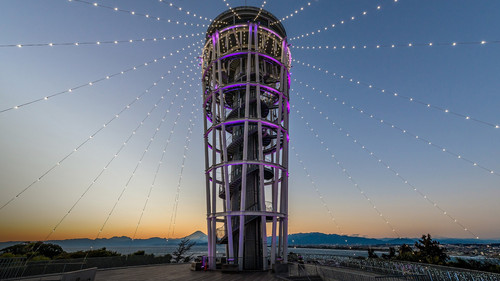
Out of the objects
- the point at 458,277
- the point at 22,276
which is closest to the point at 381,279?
the point at 458,277

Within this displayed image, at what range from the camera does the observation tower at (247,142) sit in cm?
1780

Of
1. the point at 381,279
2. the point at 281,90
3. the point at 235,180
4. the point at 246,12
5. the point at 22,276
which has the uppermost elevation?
the point at 246,12

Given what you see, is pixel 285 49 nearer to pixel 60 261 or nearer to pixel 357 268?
pixel 357 268

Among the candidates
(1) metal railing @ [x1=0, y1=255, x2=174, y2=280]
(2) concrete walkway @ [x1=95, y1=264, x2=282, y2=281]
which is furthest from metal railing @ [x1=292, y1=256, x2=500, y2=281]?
(1) metal railing @ [x1=0, y1=255, x2=174, y2=280]

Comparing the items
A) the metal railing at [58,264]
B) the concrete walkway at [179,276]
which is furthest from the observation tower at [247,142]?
the metal railing at [58,264]

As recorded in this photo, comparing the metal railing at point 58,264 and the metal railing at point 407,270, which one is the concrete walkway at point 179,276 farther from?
the metal railing at point 407,270

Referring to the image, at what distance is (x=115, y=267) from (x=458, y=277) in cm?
2031

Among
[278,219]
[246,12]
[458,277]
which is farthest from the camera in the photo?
[246,12]

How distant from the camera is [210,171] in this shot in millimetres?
19953

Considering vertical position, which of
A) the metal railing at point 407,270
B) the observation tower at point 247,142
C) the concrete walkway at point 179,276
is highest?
the observation tower at point 247,142

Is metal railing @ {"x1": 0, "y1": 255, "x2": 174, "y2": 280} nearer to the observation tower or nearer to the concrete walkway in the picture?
A: the concrete walkway

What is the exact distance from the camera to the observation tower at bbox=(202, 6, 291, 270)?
17.8 metres

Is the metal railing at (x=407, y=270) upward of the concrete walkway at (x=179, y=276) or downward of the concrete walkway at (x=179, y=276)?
upward

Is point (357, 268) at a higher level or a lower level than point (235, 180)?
lower
